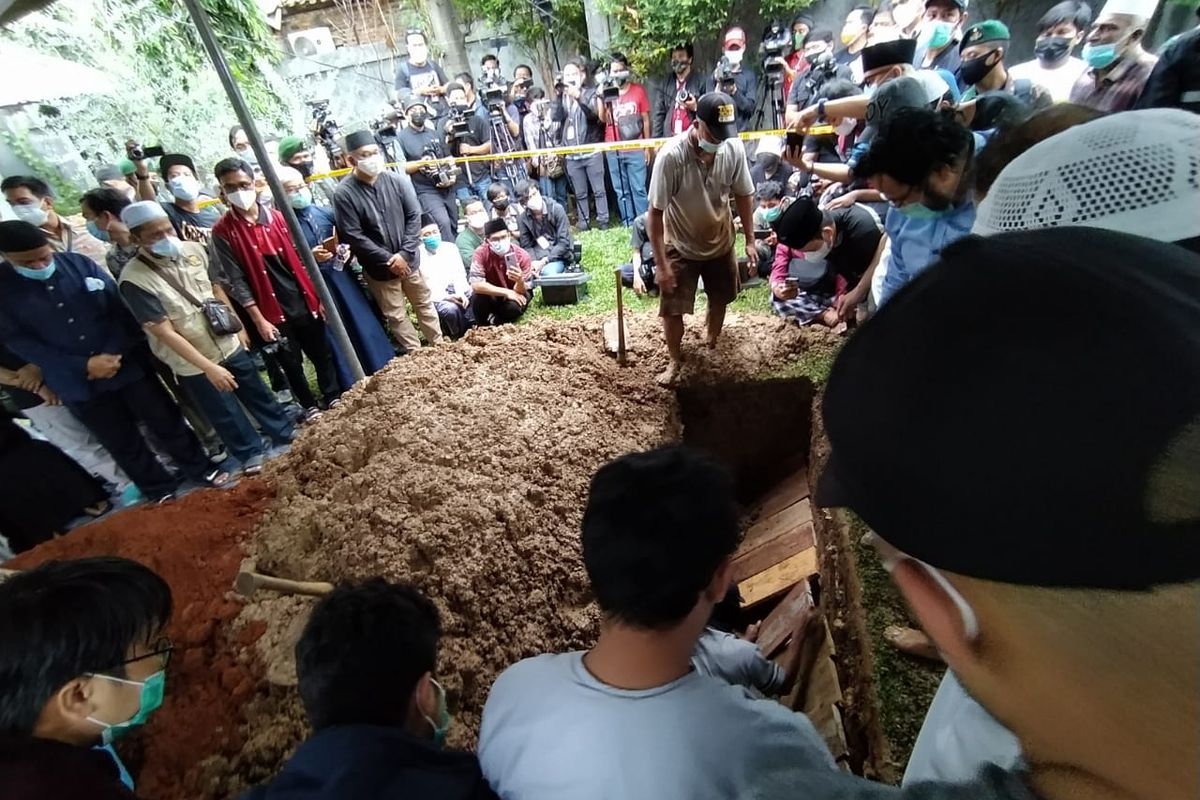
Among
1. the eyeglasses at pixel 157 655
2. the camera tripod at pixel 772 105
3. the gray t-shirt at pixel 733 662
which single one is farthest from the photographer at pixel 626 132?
the eyeglasses at pixel 157 655

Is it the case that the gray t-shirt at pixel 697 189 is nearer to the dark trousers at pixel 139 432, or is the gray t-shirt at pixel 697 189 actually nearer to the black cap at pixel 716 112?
the black cap at pixel 716 112

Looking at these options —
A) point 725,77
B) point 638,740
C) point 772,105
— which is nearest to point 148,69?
point 725,77

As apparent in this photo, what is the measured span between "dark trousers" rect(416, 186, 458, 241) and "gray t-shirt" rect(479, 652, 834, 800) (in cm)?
671

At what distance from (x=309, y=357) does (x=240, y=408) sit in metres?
0.81

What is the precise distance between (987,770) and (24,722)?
2000 millimetres

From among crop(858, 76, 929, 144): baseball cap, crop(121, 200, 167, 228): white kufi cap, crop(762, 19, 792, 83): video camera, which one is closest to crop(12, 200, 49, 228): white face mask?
crop(121, 200, 167, 228): white kufi cap

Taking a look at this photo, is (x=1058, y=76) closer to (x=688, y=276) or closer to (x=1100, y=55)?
(x=1100, y=55)

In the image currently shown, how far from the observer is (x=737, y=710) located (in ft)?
3.80

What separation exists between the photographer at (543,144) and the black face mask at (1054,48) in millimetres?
5777

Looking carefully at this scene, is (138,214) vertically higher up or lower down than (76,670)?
higher up

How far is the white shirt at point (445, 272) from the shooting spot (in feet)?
19.4

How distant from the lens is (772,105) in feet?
29.3

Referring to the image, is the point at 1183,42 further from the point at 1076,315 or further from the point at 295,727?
the point at 295,727

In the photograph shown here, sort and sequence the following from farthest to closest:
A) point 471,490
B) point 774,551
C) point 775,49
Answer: point 775,49
point 774,551
point 471,490
